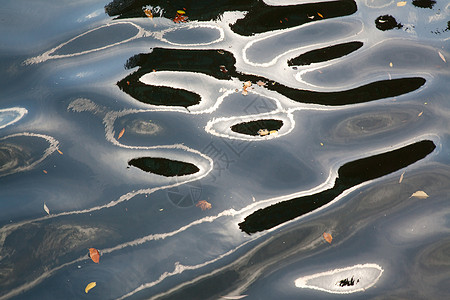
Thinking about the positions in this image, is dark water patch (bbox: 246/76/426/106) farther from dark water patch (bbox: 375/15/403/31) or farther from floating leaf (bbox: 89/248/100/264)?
floating leaf (bbox: 89/248/100/264)

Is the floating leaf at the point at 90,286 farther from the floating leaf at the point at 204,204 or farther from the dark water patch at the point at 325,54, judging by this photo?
the dark water patch at the point at 325,54

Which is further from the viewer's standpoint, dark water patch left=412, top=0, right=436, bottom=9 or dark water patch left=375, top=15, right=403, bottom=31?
dark water patch left=412, top=0, right=436, bottom=9

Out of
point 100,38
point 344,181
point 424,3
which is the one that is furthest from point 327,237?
point 424,3

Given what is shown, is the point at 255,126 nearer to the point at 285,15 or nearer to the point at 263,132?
the point at 263,132

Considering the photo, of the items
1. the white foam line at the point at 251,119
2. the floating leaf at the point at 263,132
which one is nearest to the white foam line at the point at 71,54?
the white foam line at the point at 251,119

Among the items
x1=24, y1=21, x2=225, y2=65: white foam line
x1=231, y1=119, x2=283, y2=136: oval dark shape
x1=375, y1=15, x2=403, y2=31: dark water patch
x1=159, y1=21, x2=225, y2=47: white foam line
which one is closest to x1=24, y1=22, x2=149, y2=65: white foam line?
x1=24, y1=21, x2=225, y2=65: white foam line

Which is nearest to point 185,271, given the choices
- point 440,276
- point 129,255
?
point 129,255
